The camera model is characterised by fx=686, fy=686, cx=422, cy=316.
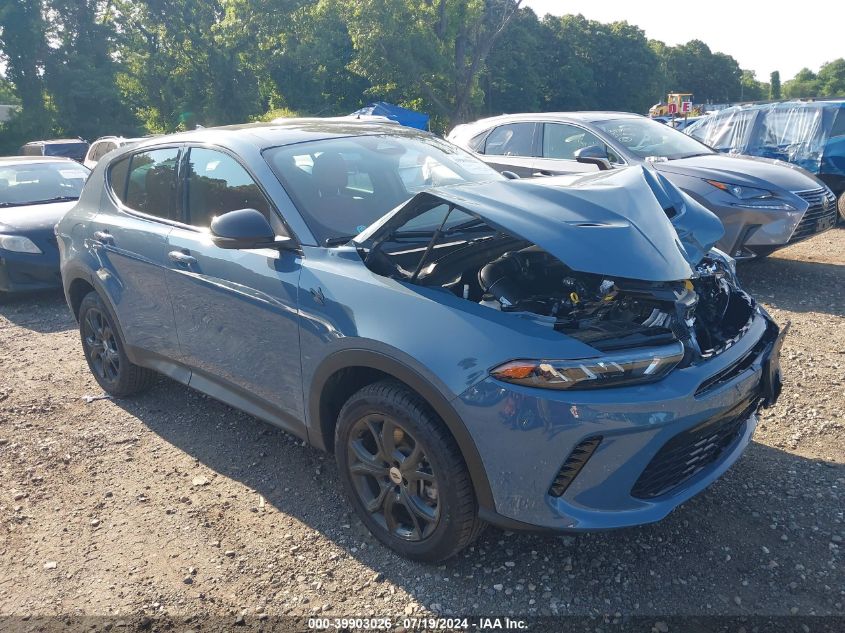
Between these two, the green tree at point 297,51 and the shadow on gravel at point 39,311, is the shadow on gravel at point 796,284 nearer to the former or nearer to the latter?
the shadow on gravel at point 39,311

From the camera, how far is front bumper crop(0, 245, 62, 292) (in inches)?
291

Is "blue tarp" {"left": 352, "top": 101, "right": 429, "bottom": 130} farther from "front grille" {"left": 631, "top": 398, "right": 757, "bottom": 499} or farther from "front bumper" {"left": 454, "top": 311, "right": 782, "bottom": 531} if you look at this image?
"front bumper" {"left": 454, "top": 311, "right": 782, "bottom": 531}

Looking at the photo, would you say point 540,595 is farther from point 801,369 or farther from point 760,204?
point 760,204

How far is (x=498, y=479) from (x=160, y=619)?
146cm

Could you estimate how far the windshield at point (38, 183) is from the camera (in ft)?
27.5

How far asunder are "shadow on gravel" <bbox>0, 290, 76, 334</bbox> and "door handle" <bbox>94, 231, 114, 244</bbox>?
2.77m

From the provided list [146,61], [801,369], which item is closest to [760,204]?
[801,369]

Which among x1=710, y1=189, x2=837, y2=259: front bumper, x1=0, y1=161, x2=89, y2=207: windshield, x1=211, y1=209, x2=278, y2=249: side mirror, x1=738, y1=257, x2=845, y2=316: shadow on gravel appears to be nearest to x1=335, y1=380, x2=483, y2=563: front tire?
x1=211, y1=209, x2=278, y2=249: side mirror

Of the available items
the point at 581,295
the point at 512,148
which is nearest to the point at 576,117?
the point at 512,148

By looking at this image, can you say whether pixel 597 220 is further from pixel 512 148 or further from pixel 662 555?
pixel 512 148

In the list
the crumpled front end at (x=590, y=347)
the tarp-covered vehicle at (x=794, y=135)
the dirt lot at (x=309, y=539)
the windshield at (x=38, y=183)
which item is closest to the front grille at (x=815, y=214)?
the tarp-covered vehicle at (x=794, y=135)

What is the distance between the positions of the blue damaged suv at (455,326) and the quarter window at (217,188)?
0.01 metres

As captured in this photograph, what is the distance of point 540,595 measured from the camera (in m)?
2.66

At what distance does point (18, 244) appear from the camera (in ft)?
24.4
